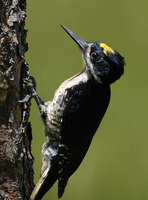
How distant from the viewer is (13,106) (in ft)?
7.98

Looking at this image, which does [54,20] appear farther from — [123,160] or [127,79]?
[123,160]

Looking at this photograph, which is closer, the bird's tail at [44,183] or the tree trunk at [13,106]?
the tree trunk at [13,106]

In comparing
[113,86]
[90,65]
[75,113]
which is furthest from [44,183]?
[113,86]

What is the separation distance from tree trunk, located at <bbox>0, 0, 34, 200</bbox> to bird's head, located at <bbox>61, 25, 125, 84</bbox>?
0.61m

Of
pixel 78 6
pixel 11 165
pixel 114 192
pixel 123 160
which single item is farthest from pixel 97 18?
pixel 11 165

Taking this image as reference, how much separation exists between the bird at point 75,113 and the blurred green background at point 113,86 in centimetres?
124

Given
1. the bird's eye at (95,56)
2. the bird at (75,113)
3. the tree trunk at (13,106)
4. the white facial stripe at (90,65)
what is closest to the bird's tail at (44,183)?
the bird at (75,113)

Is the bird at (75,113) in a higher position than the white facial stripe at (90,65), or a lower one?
lower

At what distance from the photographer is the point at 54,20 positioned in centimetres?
437

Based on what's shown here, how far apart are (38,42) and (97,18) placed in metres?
0.77

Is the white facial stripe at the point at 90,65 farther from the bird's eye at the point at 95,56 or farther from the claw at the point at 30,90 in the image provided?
the claw at the point at 30,90

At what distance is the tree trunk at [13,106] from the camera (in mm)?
2342

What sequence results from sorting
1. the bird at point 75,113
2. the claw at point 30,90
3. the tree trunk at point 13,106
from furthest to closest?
the bird at point 75,113, the claw at point 30,90, the tree trunk at point 13,106

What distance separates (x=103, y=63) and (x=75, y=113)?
16.6 inches
